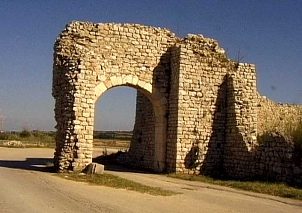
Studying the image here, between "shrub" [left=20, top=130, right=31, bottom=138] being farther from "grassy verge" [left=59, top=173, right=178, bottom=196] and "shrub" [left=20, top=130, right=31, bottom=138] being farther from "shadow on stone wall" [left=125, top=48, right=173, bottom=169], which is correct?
"grassy verge" [left=59, top=173, right=178, bottom=196]

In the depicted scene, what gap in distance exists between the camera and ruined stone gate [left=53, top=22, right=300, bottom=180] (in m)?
18.1

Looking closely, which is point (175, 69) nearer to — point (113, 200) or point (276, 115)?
point (276, 115)

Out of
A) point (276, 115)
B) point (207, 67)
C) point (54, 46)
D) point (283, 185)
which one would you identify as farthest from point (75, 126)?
point (276, 115)

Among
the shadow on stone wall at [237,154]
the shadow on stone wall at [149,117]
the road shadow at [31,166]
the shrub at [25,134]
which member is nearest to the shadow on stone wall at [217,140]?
the shadow on stone wall at [237,154]

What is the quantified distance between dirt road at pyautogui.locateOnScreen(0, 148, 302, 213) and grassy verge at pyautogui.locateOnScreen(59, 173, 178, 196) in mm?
504

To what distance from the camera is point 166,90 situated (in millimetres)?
20016

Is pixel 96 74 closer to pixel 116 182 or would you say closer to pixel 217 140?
pixel 116 182

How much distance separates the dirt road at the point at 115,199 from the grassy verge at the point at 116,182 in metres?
0.50

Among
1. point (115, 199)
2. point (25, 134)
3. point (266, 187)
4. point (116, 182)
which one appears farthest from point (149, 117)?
point (25, 134)

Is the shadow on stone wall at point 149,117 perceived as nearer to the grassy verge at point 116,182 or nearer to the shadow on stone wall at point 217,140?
the shadow on stone wall at point 217,140

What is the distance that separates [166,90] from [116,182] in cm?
601

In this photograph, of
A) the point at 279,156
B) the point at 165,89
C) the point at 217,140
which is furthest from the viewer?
the point at 165,89

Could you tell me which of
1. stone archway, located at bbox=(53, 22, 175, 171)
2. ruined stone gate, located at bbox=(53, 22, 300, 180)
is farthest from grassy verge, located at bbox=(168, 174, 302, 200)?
stone archway, located at bbox=(53, 22, 175, 171)

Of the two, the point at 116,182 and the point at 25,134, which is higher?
the point at 25,134
